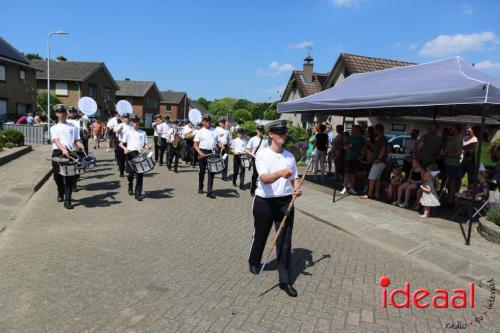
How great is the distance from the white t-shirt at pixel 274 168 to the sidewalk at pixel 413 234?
2.92 m

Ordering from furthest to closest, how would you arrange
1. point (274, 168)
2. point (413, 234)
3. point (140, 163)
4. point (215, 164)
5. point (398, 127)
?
point (398, 127)
point (215, 164)
point (140, 163)
point (413, 234)
point (274, 168)

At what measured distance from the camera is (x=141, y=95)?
196 feet

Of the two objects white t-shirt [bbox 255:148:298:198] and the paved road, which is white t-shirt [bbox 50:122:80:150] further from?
white t-shirt [bbox 255:148:298:198]

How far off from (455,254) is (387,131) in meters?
23.7

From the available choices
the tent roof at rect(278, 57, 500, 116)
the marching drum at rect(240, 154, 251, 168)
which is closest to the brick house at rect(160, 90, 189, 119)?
the tent roof at rect(278, 57, 500, 116)

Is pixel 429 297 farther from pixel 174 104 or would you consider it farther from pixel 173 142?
pixel 174 104

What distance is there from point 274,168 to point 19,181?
8.26m

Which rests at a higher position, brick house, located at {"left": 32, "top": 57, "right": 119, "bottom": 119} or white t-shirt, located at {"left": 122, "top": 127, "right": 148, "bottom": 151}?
brick house, located at {"left": 32, "top": 57, "right": 119, "bottom": 119}

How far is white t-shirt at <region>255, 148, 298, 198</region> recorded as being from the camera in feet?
14.0

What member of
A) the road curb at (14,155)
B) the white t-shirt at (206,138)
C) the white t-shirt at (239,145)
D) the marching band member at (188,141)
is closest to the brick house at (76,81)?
the road curb at (14,155)

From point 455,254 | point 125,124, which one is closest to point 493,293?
point 455,254

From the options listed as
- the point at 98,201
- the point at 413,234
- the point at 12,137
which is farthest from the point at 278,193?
the point at 12,137

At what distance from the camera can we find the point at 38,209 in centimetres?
741

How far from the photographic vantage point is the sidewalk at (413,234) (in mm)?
5535
